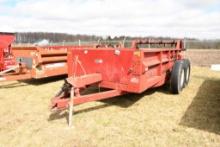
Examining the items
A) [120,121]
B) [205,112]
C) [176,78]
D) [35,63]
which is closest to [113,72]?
[120,121]

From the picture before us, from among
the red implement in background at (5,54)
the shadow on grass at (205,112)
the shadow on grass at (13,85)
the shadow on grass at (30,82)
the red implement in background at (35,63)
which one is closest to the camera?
the shadow on grass at (205,112)

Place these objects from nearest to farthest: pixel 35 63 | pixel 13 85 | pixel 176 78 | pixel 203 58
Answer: pixel 176 78 < pixel 35 63 < pixel 13 85 < pixel 203 58

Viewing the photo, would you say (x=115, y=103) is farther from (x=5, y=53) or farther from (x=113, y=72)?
(x=5, y=53)

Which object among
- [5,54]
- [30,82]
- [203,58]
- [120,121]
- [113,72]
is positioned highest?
[5,54]

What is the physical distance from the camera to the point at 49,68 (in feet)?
26.3

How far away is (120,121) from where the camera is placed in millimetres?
4625

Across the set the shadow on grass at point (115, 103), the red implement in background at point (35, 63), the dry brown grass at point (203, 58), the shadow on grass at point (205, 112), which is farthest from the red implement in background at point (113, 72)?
the dry brown grass at point (203, 58)

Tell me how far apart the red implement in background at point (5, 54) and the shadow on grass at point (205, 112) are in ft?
19.3

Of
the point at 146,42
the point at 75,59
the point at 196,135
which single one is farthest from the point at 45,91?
the point at 196,135

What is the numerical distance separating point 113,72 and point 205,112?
6.48 ft

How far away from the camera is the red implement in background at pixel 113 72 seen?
4840 mm

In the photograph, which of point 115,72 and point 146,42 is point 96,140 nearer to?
point 115,72

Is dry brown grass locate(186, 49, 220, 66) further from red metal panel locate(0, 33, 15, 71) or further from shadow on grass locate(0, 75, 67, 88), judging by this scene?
red metal panel locate(0, 33, 15, 71)

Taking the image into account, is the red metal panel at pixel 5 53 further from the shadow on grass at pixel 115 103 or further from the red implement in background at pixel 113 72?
the shadow on grass at pixel 115 103
